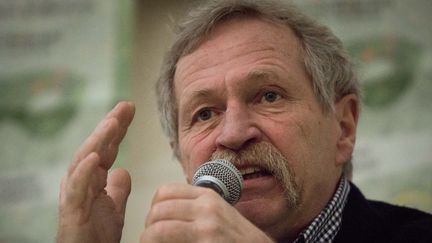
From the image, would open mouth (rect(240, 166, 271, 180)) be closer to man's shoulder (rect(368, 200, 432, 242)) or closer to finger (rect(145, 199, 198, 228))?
man's shoulder (rect(368, 200, 432, 242))

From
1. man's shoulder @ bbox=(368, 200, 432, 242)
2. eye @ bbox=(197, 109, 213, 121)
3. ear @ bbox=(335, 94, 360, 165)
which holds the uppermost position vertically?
eye @ bbox=(197, 109, 213, 121)

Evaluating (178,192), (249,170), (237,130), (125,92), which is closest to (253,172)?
(249,170)

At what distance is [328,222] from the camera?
106 inches

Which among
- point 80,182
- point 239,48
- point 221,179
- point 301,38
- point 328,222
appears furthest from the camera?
point 301,38

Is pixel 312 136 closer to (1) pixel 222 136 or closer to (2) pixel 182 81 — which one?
(1) pixel 222 136

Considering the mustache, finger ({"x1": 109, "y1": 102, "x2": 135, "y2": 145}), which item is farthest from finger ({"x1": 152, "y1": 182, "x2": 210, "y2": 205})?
finger ({"x1": 109, "y1": 102, "x2": 135, "y2": 145})

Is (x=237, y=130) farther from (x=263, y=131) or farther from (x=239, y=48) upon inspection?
Answer: (x=239, y=48)

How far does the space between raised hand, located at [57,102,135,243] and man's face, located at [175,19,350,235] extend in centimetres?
31

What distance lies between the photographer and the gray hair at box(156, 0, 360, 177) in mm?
2846

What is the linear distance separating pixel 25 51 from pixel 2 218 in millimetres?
1268

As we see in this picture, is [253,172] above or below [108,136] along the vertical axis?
below

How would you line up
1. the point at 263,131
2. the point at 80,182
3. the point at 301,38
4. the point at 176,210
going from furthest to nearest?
the point at 301,38 → the point at 263,131 → the point at 80,182 → the point at 176,210

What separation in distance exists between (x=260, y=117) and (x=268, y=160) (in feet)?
0.64

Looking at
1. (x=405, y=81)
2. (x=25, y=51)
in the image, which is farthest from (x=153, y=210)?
(x=25, y=51)
